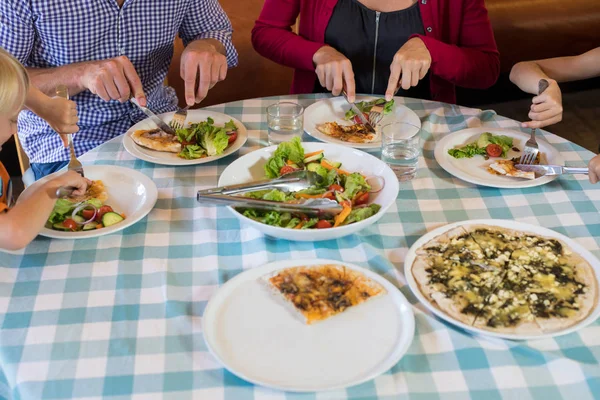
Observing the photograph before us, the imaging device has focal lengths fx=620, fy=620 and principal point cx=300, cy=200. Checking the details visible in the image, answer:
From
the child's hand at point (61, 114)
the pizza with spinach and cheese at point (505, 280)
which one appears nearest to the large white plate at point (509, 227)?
the pizza with spinach and cheese at point (505, 280)

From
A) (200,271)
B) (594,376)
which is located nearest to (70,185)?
(200,271)

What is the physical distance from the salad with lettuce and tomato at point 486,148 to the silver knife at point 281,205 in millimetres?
532

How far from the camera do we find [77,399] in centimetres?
104

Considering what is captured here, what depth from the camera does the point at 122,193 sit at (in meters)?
1.62

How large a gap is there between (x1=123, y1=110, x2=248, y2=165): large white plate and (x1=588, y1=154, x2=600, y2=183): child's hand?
95cm

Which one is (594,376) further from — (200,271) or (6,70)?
(6,70)

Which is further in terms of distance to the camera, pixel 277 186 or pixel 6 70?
pixel 277 186

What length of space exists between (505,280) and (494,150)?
2.05 ft

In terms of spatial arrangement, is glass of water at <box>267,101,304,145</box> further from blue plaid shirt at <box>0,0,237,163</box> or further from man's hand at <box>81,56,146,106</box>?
blue plaid shirt at <box>0,0,237,163</box>

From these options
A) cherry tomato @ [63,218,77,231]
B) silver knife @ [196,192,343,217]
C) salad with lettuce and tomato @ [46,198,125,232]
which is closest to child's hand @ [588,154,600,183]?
silver knife @ [196,192,343,217]

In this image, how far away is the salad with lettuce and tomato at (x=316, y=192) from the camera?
4.69 feet

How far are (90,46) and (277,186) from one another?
3.28 feet

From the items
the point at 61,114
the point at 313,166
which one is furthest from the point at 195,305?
the point at 61,114

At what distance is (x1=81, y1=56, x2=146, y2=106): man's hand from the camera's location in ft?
5.91
